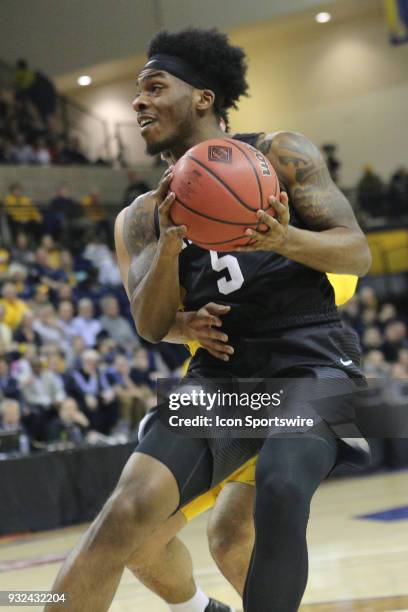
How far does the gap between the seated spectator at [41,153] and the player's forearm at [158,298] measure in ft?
51.4

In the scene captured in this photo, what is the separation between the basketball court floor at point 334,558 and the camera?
4.96m

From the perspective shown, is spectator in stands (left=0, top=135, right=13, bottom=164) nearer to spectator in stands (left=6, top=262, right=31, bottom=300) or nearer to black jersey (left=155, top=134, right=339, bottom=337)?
spectator in stands (left=6, top=262, right=31, bottom=300)

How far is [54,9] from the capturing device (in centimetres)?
→ 2134

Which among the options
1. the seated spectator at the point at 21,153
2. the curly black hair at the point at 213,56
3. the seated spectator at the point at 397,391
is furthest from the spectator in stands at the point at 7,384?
the seated spectator at the point at 21,153

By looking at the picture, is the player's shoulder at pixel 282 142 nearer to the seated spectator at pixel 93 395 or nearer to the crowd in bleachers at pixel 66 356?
the crowd in bleachers at pixel 66 356

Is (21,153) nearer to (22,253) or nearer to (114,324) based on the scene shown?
(22,253)

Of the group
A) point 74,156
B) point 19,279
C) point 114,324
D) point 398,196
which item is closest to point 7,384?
point 19,279

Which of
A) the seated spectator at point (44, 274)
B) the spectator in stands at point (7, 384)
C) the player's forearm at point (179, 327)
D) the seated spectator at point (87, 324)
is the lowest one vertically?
the spectator in stands at point (7, 384)

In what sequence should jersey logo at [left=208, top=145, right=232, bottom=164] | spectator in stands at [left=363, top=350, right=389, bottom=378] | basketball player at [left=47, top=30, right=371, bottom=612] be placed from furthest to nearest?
spectator in stands at [left=363, top=350, right=389, bottom=378]
jersey logo at [left=208, top=145, right=232, bottom=164]
basketball player at [left=47, top=30, right=371, bottom=612]

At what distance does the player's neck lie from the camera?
381cm

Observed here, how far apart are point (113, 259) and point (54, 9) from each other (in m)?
7.87

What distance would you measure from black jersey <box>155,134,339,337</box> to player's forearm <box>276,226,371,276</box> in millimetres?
157

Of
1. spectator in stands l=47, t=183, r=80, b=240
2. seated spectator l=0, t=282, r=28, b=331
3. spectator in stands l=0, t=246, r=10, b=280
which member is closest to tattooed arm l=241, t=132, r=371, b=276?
seated spectator l=0, t=282, r=28, b=331

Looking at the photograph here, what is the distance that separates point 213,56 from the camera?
392 cm
